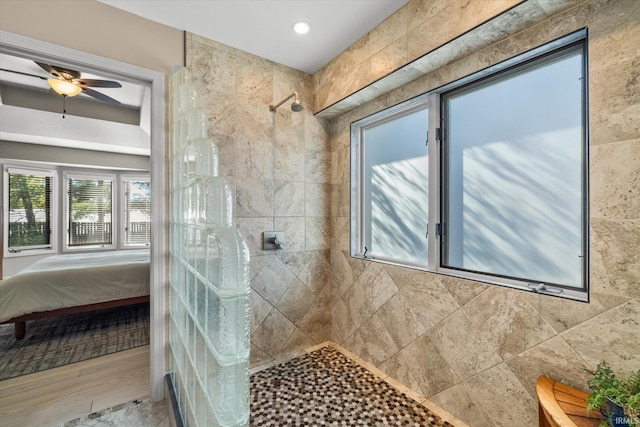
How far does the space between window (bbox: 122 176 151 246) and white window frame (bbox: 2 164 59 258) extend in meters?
0.99

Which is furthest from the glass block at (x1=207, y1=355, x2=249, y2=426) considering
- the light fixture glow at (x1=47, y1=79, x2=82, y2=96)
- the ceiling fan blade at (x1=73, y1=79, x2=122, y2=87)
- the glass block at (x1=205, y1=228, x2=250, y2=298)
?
the light fixture glow at (x1=47, y1=79, x2=82, y2=96)

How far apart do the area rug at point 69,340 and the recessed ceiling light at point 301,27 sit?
10.1 feet

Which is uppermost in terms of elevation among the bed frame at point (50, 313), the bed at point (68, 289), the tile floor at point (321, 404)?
the bed at point (68, 289)

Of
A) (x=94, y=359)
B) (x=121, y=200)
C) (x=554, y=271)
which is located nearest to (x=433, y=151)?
(x=554, y=271)

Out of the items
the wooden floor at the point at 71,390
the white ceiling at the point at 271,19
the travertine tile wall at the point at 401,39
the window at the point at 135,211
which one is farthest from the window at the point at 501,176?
the window at the point at 135,211

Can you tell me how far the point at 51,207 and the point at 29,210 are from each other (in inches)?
10.8

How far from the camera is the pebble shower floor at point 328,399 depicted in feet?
5.19

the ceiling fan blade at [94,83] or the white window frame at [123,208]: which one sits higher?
the ceiling fan blade at [94,83]

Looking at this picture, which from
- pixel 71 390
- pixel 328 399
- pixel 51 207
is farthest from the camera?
pixel 51 207

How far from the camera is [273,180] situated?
2.22 metres

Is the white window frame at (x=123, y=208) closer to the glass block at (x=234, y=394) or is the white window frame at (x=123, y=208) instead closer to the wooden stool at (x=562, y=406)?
the glass block at (x=234, y=394)

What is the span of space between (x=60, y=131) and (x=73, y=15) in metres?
3.31

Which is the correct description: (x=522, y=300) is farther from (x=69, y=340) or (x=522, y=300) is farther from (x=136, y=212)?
(x=136, y=212)

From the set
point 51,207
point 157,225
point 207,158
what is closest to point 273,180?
point 157,225
